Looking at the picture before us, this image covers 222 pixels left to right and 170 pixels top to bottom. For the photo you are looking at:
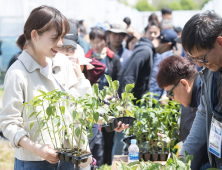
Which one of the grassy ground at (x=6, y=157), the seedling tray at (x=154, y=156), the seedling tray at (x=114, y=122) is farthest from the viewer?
the grassy ground at (x=6, y=157)

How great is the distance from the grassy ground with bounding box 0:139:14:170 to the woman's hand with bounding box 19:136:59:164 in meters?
2.66

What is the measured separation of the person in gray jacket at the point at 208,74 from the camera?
4.96ft

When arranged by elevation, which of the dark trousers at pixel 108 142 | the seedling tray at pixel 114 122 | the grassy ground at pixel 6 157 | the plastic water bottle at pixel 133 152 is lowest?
the grassy ground at pixel 6 157

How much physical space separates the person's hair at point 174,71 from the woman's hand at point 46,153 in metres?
0.91

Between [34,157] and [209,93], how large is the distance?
3.26 feet

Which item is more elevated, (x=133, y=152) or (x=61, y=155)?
(x=61, y=155)

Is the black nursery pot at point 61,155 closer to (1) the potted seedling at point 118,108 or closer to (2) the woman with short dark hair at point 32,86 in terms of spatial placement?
(2) the woman with short dark hair at point 32,86

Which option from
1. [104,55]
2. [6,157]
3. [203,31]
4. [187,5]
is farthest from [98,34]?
[187,5]

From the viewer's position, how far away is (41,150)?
1704 millimetres

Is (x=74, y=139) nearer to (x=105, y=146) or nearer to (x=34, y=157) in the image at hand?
(x=34, y=157)

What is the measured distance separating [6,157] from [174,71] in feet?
10.6

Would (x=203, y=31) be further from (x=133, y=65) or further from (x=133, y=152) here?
(x=133, y=65)

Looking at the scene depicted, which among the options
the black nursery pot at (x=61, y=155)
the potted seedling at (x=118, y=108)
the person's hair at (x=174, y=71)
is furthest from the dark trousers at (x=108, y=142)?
the black nursery pot at (x=61, y=155)

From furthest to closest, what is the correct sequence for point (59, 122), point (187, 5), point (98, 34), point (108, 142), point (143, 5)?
point (143, 5) < point (187, 5) < point (98, 34) < point (108, 142) < point (59, 122)
